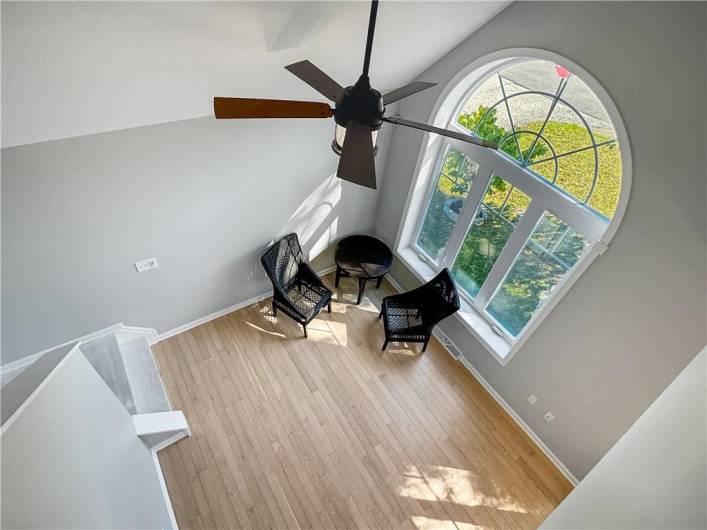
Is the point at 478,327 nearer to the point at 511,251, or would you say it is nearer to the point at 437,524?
the point at 511,251

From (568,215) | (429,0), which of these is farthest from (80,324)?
(568,215)

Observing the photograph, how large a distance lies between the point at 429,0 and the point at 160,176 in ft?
7.43

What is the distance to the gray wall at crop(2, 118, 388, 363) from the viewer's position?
279 centimetres

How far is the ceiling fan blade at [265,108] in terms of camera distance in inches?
57.6

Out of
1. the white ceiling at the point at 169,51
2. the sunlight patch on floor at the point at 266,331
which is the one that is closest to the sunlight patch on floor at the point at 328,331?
the sunlight patch on floor at the point at 266,331

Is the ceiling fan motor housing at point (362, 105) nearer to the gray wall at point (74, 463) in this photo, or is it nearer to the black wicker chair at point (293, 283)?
the gray wall at point (74, 463)

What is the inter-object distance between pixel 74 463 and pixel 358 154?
2062mm

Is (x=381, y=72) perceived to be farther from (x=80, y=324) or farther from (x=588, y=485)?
(x=80, y=324)

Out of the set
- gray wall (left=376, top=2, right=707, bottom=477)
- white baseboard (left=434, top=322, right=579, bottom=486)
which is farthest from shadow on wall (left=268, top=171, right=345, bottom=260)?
white baseboard (left=434, top=322, right=579, bottom=486)

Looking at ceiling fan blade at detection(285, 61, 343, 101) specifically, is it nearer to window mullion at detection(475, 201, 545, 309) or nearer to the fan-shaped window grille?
the fan-shaped window grille

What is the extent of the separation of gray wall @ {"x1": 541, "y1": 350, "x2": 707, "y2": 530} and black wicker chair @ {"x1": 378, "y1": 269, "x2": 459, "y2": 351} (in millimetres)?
2217

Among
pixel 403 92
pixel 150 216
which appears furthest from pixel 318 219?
pixel 403 92

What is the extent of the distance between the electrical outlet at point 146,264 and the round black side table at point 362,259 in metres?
1.91

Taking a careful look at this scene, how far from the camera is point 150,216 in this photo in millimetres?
3307
